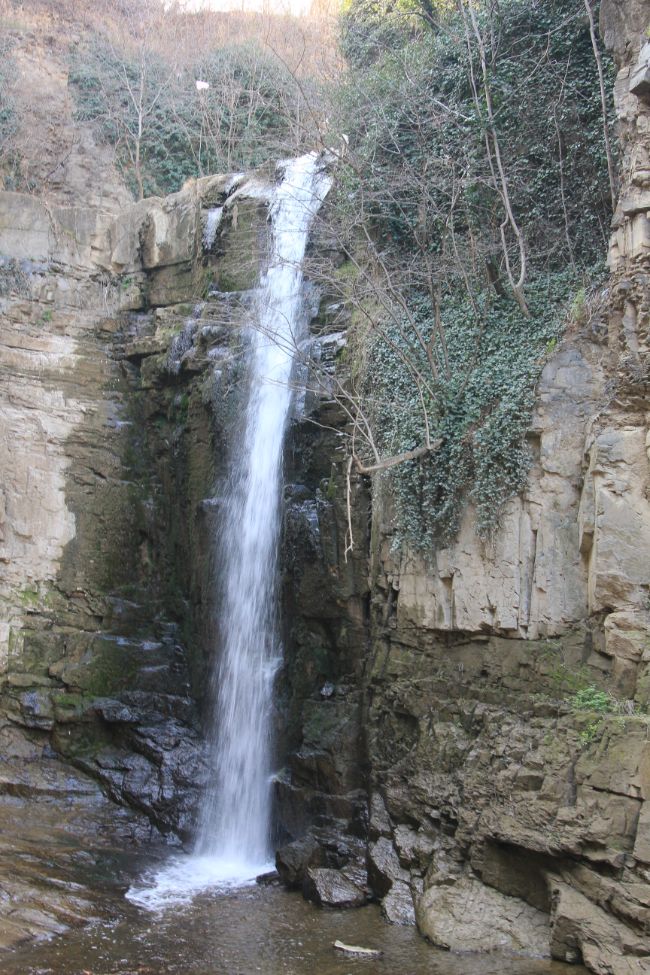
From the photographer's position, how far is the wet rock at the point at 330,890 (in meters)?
8.56

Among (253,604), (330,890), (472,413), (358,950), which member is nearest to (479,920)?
(358,950)

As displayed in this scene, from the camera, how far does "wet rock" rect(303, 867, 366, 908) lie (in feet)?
28.1

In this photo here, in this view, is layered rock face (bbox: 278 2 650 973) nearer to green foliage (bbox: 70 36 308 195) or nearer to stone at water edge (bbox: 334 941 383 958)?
stone at water edge (bbox: 334 941 383 958)

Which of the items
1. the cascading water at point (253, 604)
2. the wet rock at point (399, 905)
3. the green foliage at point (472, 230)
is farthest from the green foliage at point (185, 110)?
the wet rock at point (399, 905)

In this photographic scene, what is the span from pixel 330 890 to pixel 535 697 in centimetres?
277

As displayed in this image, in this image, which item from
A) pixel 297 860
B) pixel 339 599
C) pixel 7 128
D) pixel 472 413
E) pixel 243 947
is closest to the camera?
pixel 243 947

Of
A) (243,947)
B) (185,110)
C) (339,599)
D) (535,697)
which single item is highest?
(185,110)

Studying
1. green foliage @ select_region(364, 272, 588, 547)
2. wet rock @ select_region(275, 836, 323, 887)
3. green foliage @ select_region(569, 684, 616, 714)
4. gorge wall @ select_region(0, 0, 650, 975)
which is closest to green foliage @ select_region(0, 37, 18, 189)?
gorge wall @ select_region(0, 0, 650, 975)

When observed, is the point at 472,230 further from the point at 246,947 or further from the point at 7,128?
the point at 7,128

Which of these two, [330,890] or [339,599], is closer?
[330,890]

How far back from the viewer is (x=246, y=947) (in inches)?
302

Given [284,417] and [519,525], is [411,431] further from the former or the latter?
[284,417]

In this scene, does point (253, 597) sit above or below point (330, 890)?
above

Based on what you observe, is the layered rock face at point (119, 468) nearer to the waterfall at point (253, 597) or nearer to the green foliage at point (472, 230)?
the waterfall at point (253, 597)
